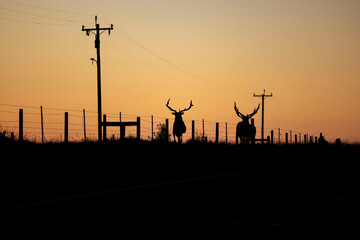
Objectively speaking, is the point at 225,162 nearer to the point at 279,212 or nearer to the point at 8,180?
the point at 8,180

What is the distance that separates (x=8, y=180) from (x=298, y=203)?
21.9 ft

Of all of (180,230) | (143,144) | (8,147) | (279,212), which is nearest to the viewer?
(180,230)

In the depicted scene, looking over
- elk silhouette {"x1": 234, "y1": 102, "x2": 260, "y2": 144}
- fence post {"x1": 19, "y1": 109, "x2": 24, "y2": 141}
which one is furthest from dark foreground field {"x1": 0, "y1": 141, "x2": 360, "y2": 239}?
elk silhouette {"x1": 234, "y1": 102, "x2": 260, "y2": 144}

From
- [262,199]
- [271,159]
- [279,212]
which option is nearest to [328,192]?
[262,199]

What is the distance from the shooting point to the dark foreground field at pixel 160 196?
9453mm

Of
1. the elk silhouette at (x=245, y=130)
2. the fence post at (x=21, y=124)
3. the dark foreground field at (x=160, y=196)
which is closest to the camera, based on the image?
the dark foreground field at (x=160, y=196)

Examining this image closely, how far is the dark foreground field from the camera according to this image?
31.0ft

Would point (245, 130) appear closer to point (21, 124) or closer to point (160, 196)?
point (21, 124)

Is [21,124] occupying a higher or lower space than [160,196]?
higher

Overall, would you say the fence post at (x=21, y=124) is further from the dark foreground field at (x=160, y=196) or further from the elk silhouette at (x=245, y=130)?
the elk silhouette at (x=245, y=130)

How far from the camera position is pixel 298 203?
1267 cm

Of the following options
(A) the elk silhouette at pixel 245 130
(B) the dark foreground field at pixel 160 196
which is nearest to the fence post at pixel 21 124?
(B) the dark foreground field at pixel 160 196

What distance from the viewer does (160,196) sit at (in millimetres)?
12086

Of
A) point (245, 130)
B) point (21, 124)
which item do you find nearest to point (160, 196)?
point (21, 124)
